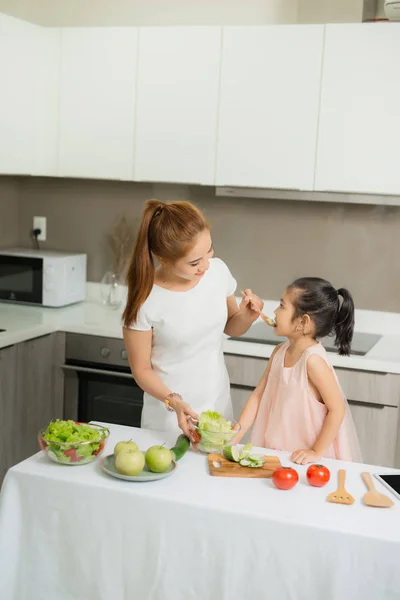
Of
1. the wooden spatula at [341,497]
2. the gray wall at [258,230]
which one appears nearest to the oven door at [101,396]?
the gray wall at [258,230]

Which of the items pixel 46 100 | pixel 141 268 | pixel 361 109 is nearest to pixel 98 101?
pixel 46 100

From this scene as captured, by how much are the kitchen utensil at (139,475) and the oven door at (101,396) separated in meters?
1.39

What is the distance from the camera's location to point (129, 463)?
177 centimetres

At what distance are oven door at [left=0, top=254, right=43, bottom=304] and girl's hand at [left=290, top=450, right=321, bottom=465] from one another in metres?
1.97

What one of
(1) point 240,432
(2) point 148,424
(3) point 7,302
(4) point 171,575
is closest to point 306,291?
(1) point 240,432

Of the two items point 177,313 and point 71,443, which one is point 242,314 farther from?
point 71,443

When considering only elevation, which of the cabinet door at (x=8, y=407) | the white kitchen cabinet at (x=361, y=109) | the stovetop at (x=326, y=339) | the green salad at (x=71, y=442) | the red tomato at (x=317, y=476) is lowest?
the cabinet door at (x=8, y=407)

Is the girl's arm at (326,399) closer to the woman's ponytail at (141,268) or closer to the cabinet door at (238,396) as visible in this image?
the woman's ponytail at (141,268)

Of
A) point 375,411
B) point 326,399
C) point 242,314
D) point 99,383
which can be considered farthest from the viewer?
point 99,383

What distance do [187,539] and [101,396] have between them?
1.70 m

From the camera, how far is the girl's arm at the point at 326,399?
82.1 inches

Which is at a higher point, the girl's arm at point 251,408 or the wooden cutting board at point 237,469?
the girl's arm at point 251,408

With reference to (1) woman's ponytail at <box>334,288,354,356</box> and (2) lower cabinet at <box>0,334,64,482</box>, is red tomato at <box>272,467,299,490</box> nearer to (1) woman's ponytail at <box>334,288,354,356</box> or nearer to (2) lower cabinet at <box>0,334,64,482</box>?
(1) woman's ponytail at <box>334,288,354,356</box>

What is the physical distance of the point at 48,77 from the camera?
3455 mm
